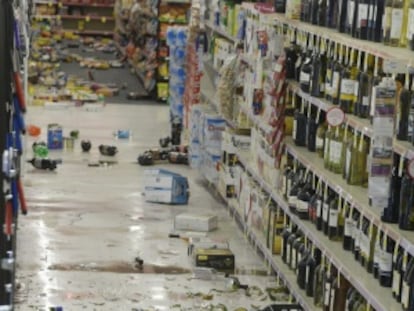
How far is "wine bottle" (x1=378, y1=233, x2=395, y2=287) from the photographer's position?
18.2 feet

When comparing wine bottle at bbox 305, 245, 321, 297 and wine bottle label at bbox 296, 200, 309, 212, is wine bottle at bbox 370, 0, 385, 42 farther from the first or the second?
wine bottle at bbox 305, 245, 321, 297

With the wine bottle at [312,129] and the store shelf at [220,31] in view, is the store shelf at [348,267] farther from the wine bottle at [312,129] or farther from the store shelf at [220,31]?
the store shelf at [220,31]

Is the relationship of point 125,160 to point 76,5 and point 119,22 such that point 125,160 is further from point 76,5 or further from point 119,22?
point 76,5

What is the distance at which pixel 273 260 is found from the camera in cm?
800

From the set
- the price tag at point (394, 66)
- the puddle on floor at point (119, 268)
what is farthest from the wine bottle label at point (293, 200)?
the price tag at point (394, 66)

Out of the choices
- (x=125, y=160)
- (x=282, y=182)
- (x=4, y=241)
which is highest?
(x=4, y=241)

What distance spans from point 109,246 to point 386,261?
12.8 ft

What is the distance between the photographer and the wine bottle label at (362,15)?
→ 20.1 feet

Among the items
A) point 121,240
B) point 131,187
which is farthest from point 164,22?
point 121,240

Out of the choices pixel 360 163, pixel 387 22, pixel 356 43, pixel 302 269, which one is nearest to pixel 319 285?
pixel 302 269

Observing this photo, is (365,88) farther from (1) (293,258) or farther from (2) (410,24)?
(1) (293,258)

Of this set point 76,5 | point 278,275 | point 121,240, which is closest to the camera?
point 278,275

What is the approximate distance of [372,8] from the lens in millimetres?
6020

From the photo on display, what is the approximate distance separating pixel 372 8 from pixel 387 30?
0.87 feet
